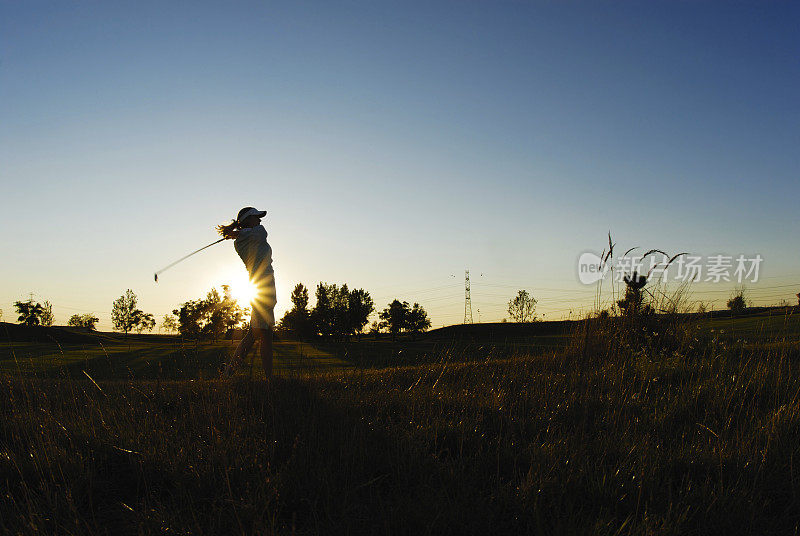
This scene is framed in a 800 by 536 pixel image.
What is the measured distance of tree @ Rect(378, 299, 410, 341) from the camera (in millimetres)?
77031

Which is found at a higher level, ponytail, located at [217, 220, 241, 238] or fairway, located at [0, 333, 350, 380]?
ponytail, located at [217, 220, 241, 238]

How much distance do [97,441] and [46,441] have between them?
0.32 metres

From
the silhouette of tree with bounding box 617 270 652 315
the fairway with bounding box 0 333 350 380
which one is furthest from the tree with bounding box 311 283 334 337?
the silhouette of tree with bounding box 617 270 652 315

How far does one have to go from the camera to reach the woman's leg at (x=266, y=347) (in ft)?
18.8

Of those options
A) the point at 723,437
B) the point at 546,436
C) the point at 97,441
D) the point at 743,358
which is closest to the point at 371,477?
the point at 546,436

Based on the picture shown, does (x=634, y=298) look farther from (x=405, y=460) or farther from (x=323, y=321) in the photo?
(x=323, y=321)

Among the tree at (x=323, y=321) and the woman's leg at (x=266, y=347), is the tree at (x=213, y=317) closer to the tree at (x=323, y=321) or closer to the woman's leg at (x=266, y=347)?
the tree at (x=323, y=321)

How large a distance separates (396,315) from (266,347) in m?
72.6

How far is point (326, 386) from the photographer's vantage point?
4789 mm

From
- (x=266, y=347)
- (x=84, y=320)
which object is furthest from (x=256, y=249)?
(x=84, y=320)

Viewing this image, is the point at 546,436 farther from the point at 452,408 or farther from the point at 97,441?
the point at 97,441

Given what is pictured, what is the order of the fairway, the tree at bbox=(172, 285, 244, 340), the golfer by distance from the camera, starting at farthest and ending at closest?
the tree at bbox=(172, 285, 244, 340) < the golfer < the fairway

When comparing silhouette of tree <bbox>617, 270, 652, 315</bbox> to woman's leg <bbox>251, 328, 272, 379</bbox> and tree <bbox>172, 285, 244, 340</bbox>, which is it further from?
tree <bbox>172, 285, 244, 340</bbox>

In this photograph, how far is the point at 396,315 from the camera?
78.4 m
